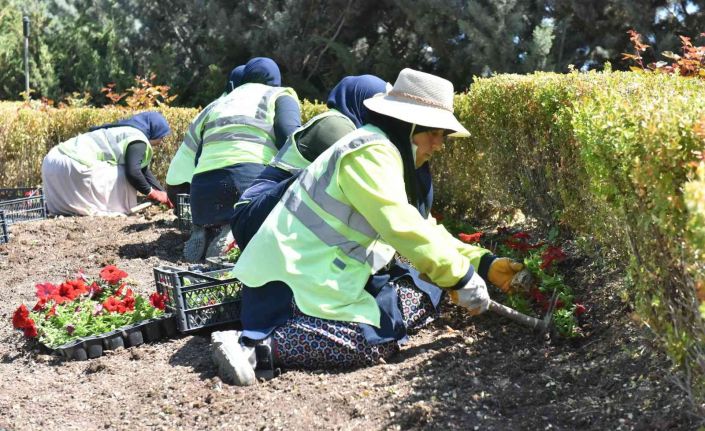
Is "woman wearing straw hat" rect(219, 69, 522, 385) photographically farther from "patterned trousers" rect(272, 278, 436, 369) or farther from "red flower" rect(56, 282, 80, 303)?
"red flower" rect(56, 282, 80, 303)

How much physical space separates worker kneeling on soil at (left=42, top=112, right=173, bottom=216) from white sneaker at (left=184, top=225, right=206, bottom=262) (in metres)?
2.03

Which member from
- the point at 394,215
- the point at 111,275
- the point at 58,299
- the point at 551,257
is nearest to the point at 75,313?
the point at 58,299

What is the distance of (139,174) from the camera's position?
8312 mm

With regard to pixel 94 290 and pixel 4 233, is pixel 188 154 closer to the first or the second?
pixel 4 233

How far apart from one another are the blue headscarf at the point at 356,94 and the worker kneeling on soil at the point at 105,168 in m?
4.12

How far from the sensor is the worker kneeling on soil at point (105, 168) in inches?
328

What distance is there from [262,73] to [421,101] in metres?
2.88

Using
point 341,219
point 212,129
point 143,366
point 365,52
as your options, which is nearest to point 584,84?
point 341,219

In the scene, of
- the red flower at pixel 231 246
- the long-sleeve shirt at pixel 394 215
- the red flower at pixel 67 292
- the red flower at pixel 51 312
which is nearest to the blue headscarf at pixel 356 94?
the long-sleeve shirt at pixel 394 215

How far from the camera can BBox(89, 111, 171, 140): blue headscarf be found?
8.41 m

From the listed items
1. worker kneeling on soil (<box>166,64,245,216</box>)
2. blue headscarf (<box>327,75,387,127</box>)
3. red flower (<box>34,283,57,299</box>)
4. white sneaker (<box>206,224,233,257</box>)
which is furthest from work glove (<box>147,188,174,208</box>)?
blue headscarf (<box>327,75,387,127</box>)

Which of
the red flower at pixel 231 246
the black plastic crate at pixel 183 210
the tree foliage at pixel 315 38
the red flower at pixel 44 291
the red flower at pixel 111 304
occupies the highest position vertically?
the tree foliage at pixel 315 38

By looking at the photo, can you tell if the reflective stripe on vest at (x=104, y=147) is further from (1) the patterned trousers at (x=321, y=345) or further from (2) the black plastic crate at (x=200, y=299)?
(1) the patterned trousers at (x=321, y=345)

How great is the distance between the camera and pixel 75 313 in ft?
15.3
